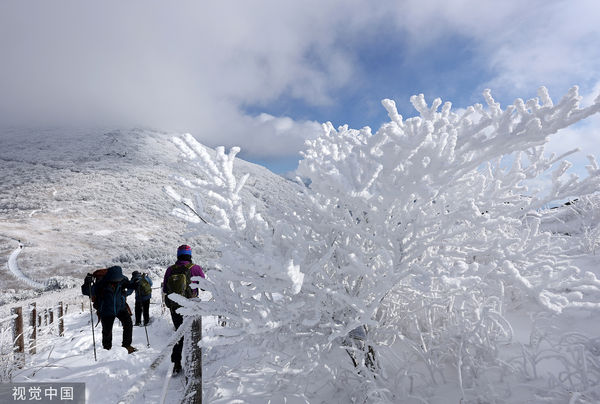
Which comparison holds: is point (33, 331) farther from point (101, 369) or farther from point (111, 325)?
point (101, 369)

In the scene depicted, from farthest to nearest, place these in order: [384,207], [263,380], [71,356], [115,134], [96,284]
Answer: [115,134]
[71,356]
[96,284]
[263,380]
[384,207]

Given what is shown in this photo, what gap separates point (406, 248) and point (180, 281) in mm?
3693

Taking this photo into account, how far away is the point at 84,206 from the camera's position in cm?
3606

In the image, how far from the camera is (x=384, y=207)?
1.99 meters

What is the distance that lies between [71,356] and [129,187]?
150ft

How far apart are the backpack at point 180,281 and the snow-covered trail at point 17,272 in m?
20.9

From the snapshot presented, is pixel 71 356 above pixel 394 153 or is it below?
below

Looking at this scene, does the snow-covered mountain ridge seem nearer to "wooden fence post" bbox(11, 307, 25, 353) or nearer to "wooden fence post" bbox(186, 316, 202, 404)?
"wooden fence post" bbox(186, 316, 202, 404)

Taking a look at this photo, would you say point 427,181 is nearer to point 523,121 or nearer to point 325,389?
point 523,121

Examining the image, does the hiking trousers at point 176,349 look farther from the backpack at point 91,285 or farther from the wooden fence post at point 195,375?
the wooden fence post at point 195,375

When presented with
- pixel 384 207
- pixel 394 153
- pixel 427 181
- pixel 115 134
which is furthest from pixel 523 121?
pixel 115 134

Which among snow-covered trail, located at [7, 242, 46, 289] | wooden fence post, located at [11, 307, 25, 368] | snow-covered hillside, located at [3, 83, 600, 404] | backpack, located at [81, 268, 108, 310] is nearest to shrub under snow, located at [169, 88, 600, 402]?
snow-covered hillside, located at [3, 83, 600, 404]

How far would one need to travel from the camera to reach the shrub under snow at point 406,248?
1763mm

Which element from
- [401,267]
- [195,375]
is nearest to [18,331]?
[195,375]
